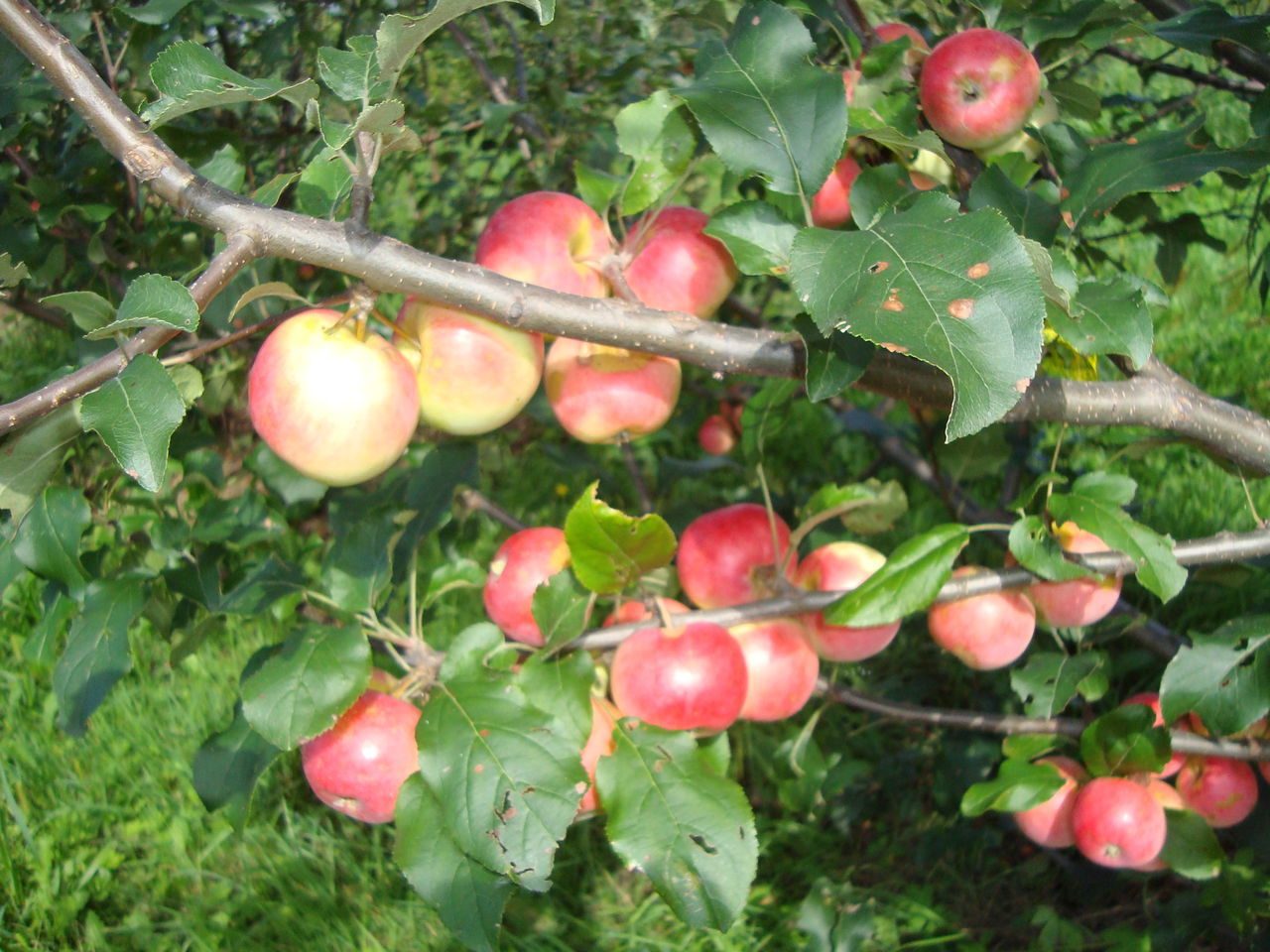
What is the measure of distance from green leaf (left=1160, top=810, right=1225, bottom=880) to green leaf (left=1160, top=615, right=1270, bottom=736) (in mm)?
275

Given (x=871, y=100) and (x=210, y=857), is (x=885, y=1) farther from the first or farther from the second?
(x=210, y=857)

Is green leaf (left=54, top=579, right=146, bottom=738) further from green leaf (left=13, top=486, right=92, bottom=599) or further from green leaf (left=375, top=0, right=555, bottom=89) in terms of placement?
green leaf (left=375, top=0, right=555, bottom=89)

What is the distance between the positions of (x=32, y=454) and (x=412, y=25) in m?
0.47

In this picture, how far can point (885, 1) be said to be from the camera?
5.26 ft

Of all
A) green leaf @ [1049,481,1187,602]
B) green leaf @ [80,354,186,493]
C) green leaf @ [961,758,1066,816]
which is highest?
green leaf @ [80,354,186,493]

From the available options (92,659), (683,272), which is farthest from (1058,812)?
(92,659)

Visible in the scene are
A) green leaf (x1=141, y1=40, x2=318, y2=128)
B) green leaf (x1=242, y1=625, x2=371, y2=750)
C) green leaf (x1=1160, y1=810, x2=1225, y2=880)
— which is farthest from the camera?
green leaf (x1=1160, y1=810, x2=1225, y2=880)

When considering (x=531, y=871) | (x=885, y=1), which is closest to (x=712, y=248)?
(x=531, y=871)

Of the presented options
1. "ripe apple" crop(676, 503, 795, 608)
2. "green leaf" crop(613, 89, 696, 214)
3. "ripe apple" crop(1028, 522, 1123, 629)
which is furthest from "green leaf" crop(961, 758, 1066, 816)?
"green leaf" crop(613, 89, 696, 214)

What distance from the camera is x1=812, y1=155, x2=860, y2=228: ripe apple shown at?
1151 mm

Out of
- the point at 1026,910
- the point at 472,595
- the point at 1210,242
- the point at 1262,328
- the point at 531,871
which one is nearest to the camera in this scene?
the point at 531,871

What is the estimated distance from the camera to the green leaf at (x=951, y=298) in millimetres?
679

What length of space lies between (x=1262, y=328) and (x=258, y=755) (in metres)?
2.82

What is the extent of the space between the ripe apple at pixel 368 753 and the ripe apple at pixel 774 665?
14.3 inches
